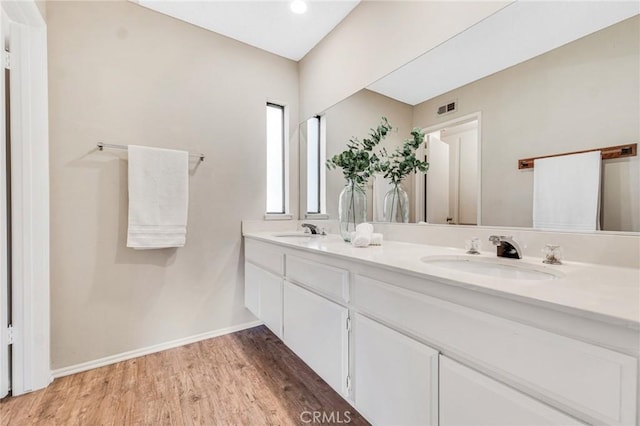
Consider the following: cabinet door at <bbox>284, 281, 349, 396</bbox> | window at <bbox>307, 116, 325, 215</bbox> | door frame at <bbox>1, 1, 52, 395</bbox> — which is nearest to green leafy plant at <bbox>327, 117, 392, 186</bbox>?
window at <bbox>307, 116, 325, 215</bbox>

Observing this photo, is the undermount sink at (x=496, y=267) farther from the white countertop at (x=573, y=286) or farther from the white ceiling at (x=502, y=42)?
the white ceiling at (x=502, y=42)

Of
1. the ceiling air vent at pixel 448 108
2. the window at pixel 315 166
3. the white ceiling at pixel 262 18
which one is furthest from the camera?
the window at pixel 315 166

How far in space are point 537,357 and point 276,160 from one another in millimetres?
2255

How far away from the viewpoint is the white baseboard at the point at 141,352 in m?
1.66

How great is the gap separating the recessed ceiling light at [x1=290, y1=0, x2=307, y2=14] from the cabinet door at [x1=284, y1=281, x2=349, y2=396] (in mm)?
1805

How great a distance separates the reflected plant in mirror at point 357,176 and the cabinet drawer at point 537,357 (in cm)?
91

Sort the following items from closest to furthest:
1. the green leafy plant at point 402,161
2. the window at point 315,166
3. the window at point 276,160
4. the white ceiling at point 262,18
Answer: the green leafy plant at point 402,161, the white ceiling at point 262,18, the window at point 315,166, the window at point 276,160

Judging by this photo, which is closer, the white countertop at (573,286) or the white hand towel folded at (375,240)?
the white countertop at (573,286)

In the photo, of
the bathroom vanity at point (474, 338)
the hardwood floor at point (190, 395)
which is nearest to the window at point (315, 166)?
the bathroom vanity at point (474, 338)

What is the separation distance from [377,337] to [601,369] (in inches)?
23.0

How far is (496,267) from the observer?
1053mm

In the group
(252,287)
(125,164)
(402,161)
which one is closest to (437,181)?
(402,161)

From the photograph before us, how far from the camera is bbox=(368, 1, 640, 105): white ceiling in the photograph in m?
0.94

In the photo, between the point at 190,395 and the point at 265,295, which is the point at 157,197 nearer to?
the point at 265,295
